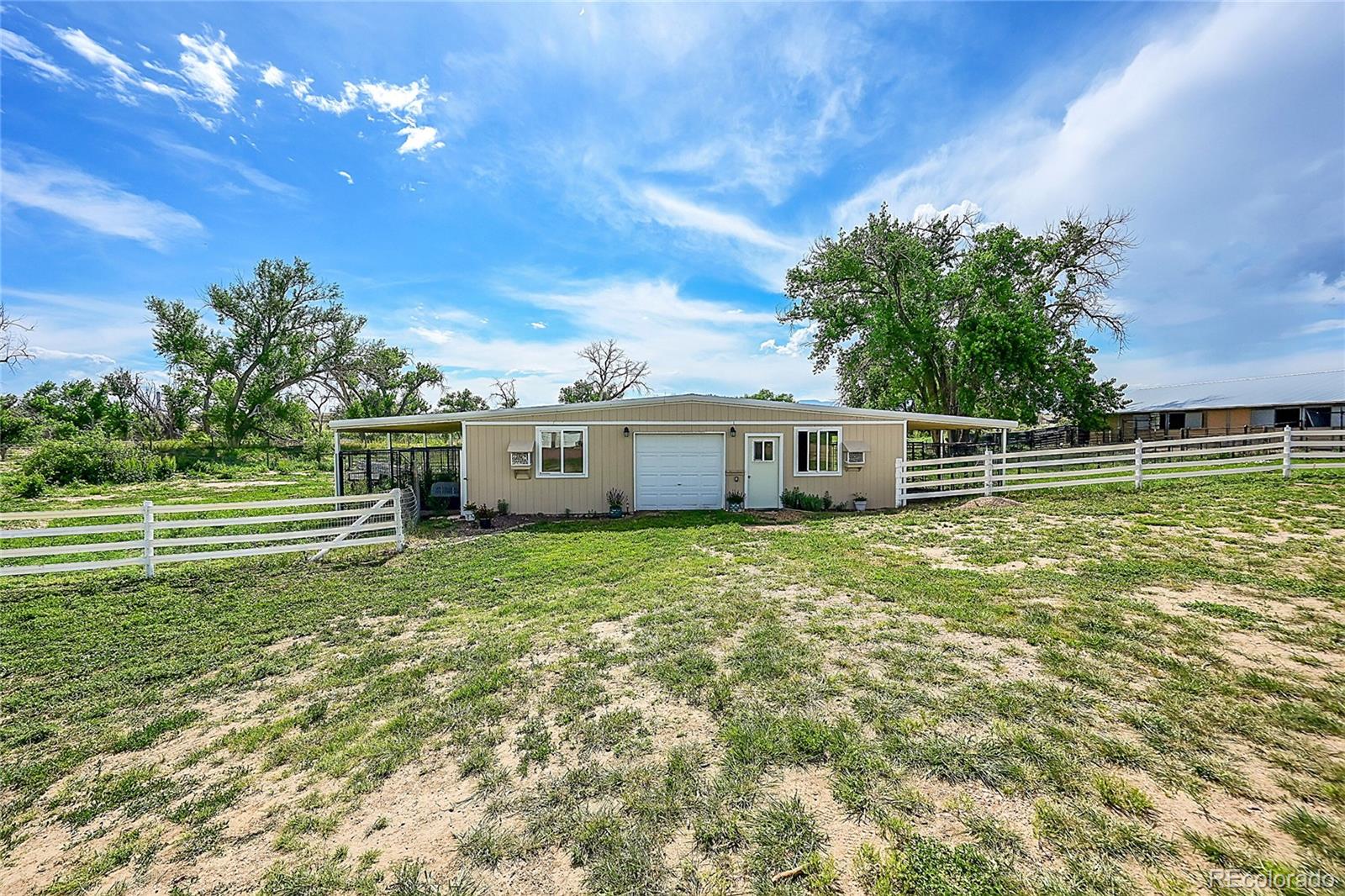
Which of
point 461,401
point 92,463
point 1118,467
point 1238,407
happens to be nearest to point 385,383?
point 461,401

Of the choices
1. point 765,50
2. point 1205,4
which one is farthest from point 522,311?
point 1205,4

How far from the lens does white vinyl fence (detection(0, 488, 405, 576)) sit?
604 centimetres

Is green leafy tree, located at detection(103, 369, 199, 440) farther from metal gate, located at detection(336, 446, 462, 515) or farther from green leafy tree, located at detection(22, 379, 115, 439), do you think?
metal gate, located at detection(336, 446, 462, 515)

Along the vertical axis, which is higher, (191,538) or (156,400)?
(156,400)

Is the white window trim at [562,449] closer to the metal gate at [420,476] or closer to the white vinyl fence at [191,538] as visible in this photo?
the metal gate at [420,476]

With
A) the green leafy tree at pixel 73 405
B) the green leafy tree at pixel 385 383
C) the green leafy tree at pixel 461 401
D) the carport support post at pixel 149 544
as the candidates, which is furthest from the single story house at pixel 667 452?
the green leafy tree at pixel 461 401

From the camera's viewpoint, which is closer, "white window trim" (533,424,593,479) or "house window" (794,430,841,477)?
"white window trim" (533,424,593,479)

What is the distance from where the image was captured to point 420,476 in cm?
1281

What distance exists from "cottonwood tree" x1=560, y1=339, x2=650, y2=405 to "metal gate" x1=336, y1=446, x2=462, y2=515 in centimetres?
2786

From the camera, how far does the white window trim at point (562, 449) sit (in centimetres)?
1124

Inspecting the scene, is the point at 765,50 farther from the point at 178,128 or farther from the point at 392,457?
the point at 178,128

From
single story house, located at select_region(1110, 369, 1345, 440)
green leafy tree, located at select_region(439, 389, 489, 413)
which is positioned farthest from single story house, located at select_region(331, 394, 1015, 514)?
green leafy tree, located at select_region(439, 389, 489, 413)

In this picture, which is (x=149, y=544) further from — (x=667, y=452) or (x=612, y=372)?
(x=612, y=372)

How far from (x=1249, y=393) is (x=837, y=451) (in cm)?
2764
